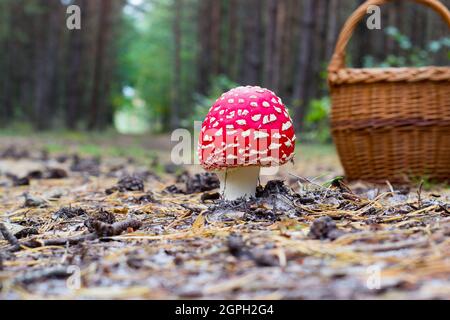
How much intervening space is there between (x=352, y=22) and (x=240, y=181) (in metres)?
1.99

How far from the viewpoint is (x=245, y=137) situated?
2420mm

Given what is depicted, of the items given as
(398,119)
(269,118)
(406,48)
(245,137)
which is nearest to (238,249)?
(245,137)

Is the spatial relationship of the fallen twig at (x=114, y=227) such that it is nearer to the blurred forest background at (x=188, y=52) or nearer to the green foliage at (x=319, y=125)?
the blurred forest background at (x=188, y=52)

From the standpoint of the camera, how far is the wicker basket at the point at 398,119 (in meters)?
3.87

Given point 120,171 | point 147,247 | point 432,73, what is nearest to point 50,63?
point 120,171

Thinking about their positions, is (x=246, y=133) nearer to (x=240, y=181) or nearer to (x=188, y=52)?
(x=240, y=181)

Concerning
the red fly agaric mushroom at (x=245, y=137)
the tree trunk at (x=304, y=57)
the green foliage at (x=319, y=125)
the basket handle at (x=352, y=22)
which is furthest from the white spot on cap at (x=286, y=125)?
the tree trunk at (x=304, y=57)

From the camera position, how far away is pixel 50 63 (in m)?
15.9

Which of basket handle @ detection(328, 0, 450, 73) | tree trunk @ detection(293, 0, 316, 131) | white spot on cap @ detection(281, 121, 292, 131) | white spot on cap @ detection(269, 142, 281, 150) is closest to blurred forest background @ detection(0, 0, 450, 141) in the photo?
tree trunk @ detection(293, 0, 316, 131)

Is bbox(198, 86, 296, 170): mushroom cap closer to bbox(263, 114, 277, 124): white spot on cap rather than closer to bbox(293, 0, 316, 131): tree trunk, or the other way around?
bbox(263, 114, 277, 124): white spot on cap

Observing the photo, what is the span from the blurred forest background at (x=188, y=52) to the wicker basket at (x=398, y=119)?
221 cm

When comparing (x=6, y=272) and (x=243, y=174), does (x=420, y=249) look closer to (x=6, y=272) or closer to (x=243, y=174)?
(x=243, y=174)

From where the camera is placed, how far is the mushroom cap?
7.94 ft

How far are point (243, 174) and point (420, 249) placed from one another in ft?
3.45
